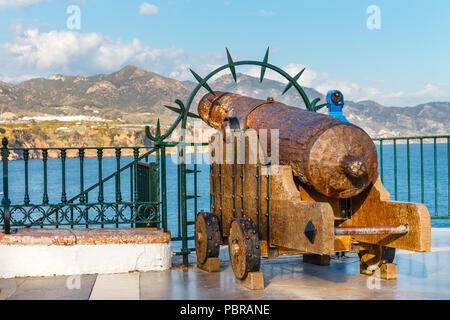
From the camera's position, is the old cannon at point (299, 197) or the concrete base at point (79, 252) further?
the concrete base at point (79, 252)

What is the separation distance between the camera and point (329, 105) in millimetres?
7184

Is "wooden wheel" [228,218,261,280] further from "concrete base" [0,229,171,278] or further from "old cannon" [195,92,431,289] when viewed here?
"concrete base" [0,229,171,278]

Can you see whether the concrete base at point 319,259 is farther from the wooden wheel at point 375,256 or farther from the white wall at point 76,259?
the white wall at point 76,259

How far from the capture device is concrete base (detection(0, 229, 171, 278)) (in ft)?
22.0

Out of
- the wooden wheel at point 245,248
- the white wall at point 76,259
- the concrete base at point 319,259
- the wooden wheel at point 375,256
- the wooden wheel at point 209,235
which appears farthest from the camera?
the concrete base at point 319,259

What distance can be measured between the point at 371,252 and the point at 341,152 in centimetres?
150

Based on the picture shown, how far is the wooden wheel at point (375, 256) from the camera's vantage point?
6371mm

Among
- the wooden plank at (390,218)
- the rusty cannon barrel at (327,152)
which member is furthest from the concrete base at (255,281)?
the wooden plank at (390,218)

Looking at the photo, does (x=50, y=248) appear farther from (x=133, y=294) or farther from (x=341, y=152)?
(x=341, y=152)

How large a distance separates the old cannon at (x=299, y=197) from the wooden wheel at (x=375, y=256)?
10 mm

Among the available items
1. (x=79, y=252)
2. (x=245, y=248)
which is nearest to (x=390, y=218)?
(x=245, y=248)

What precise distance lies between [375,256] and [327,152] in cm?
157
